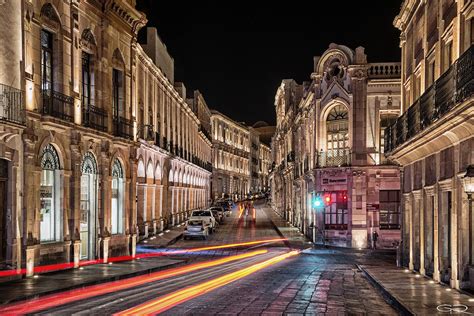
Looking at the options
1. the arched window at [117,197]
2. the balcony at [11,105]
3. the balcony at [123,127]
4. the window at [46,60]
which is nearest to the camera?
the balcony at [11,105]

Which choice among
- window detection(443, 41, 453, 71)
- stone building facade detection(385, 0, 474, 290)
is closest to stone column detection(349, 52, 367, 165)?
stone building facade detection(385, 0, 474, 290)

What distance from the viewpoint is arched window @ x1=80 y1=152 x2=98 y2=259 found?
23328mm

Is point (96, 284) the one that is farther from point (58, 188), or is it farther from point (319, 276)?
point (319, 276)

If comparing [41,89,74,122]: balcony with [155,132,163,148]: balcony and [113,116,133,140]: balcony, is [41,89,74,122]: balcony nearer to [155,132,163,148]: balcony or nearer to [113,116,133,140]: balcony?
[113,116,133,140]: balcony

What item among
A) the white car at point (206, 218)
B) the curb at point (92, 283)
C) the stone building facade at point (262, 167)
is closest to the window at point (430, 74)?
the curb at point (92, 283)

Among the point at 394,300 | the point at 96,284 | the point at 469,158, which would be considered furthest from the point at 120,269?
the point at 469,158

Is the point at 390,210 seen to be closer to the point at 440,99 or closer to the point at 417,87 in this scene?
the point at 417,87

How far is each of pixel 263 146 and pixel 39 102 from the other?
427 feet

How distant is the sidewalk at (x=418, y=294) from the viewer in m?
12.8

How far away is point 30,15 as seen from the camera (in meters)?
18.8

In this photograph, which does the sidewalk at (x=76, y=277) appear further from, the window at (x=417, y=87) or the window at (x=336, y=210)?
the window at (x=336, y=210)

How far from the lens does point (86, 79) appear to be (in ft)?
79.1

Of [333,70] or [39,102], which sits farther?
[333,70]

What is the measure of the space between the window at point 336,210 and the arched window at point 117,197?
579 inches
